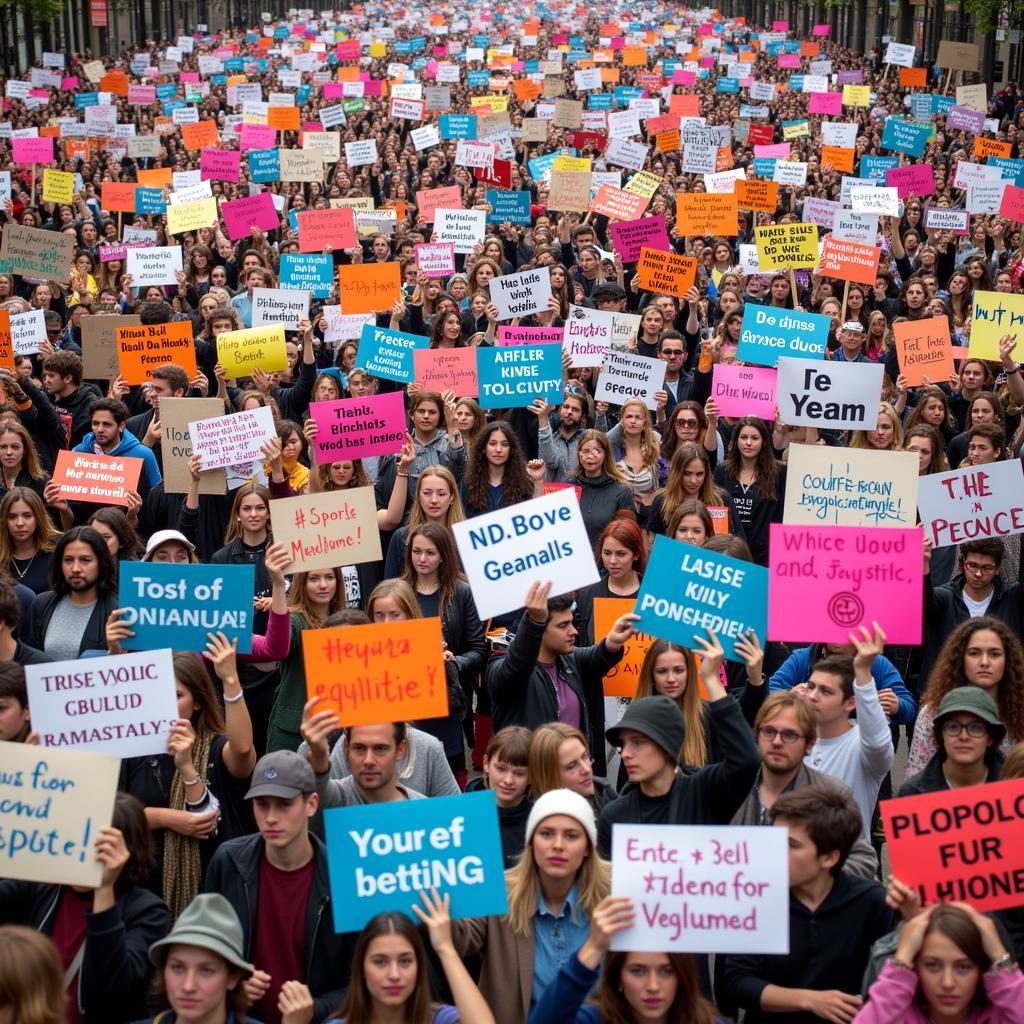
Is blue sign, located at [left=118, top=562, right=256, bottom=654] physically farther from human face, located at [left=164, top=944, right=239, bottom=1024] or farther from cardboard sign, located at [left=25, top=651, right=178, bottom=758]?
human face, located at [left=164, top=944, right=239, bottom=1024]

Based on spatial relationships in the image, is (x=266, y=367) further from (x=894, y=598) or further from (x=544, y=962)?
(x=544, y=962)

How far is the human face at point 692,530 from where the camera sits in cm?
813

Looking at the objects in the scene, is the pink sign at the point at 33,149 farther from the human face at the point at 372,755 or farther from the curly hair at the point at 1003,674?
the curly hair at the point at 1003,674

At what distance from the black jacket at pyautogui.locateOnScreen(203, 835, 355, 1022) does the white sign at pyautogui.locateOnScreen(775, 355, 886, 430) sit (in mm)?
5598

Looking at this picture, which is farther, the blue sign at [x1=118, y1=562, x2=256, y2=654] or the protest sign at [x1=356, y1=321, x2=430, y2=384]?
the protest sign at [x1=356, y1=321, x2=430, y2=384]

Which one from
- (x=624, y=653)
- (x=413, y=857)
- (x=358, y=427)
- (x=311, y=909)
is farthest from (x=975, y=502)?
(x=311, y=909)

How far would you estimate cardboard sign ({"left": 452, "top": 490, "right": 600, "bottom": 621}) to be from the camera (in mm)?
6770

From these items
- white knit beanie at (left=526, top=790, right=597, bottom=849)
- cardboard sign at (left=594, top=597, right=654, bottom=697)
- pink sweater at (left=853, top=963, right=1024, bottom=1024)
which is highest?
white knit beanie at (left=526, top=790, right=597, bottom=849)

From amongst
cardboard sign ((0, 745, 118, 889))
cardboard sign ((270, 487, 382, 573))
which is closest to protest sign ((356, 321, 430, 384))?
cardboard sign ((270, 487, 382, 573))

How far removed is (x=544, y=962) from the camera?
4980 millimetres

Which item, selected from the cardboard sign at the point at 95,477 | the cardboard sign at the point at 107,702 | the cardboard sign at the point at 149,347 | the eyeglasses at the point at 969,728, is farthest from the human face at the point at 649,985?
the cardboard sign at the point at 149,347

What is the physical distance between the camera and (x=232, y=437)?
946 centimetres

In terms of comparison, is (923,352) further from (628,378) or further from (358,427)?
(358,427)

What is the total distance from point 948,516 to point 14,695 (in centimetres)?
470
